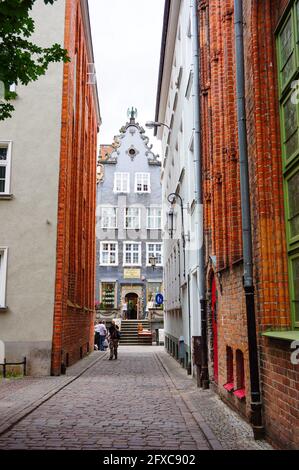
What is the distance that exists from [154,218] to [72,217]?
27.9m

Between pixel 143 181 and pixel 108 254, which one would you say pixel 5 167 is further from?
pixel 143 181

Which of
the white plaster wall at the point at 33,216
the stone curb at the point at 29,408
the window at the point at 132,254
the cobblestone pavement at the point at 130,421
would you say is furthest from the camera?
the window at the point at 132,254

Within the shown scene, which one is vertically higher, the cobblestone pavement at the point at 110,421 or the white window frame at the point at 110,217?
the white window frame at the point at 110,217

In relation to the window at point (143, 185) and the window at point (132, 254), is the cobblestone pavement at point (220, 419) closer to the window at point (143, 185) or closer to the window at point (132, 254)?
the window at point (132, 254)

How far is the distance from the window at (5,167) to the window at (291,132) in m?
11.1

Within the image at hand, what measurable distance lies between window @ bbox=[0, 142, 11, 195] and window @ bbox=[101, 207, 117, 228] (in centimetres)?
3017

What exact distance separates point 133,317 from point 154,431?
38.9 metres

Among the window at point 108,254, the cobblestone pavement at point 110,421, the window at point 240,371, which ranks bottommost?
the cobblestone pavement at point 110,421

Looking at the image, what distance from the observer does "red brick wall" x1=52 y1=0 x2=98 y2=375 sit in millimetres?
15719

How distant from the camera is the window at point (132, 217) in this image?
46.6 m

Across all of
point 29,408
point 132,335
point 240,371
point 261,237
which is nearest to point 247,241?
point 261,237

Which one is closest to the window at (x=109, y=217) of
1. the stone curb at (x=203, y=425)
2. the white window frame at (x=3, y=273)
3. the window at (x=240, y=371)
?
the white window frame at (x=3, y=273)

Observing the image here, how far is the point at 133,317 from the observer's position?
46.1 m
